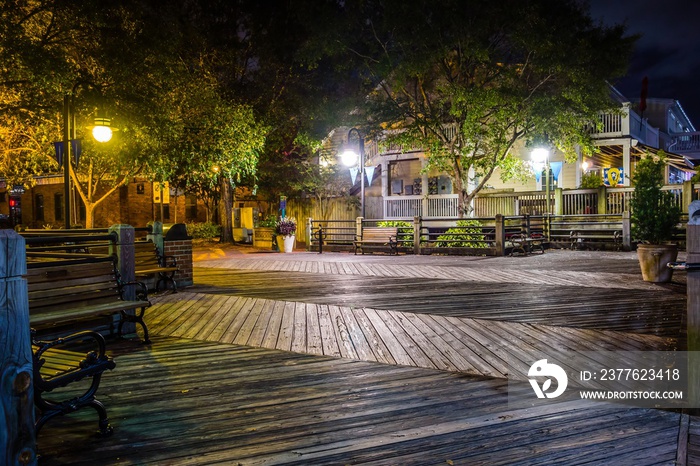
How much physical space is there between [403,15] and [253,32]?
421 inches

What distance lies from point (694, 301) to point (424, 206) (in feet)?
68.0

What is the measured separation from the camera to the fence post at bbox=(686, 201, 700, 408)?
3.77 m

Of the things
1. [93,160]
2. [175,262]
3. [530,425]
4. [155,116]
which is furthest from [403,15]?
[530,425]

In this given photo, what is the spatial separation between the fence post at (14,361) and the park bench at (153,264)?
20.5 feet

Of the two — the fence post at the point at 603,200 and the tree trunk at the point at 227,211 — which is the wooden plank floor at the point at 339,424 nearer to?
the fence post at the point at 603,200

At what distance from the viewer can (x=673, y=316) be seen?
6895 millimetres

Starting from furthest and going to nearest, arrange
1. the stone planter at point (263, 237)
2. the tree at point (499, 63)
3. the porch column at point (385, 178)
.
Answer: the porch column at point (385, 178), the stone planter at point (263, 237), the tree at point (499, 63)

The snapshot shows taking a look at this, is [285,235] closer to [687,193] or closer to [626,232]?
[626,232]

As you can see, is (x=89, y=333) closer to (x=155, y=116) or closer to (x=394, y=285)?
(x=394, y=285)

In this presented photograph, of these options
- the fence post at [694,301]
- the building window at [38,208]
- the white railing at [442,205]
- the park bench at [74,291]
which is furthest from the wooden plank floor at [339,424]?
the building window at [38,208]

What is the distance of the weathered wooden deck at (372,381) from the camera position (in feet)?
10.3

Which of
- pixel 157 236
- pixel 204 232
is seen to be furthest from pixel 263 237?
pixel 157 236

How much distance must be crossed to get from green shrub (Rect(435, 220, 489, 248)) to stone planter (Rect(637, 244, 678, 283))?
7.31 m

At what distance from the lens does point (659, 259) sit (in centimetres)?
992
